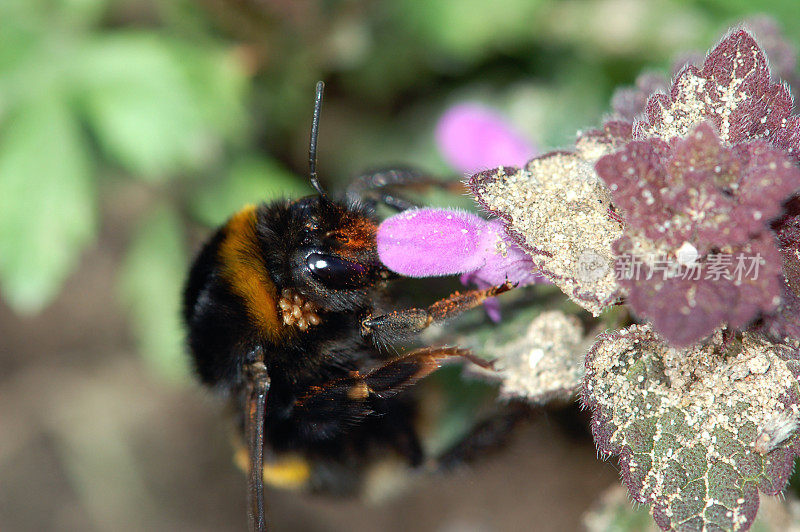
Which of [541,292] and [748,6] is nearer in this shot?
[541,292]

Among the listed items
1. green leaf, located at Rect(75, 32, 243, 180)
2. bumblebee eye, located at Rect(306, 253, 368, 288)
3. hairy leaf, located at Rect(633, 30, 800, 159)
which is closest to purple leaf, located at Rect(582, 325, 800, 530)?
hairy leaf, located at Rect(633, 30, 800, 159)

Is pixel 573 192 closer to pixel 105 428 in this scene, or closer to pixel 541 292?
pixel 541 292

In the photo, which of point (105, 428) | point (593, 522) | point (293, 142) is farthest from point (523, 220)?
point (105, 428)

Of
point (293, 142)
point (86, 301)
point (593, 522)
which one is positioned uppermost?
point (293, 142)

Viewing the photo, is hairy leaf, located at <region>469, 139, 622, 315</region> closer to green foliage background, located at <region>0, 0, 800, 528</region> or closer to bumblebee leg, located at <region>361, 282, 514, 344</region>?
bumblebee leg, located at <region>361, 282, 514, 344</region>

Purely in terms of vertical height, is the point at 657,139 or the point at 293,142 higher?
the point at 293,142

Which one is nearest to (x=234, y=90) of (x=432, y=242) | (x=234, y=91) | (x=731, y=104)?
(x=234, y=91)
